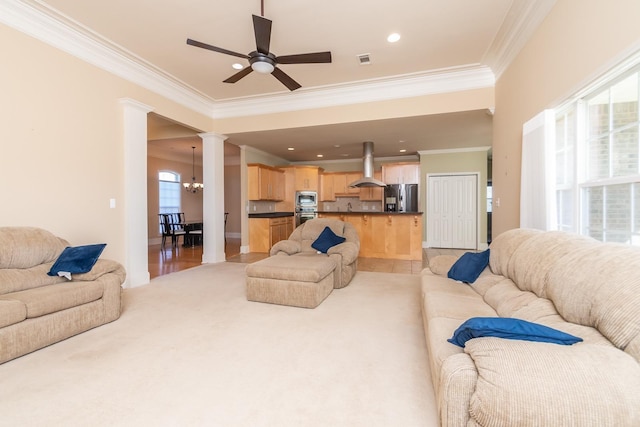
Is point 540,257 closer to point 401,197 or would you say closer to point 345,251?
point 345,251

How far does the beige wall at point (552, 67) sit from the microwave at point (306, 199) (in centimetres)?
530

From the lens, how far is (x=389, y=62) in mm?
4055

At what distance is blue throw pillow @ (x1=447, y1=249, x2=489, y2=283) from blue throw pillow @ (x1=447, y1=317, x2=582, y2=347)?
4.85ft

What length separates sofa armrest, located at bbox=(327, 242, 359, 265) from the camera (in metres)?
3.93

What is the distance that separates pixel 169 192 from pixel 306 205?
15.6 ft

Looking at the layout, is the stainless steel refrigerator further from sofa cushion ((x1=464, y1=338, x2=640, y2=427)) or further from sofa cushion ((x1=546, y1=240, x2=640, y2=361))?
sofa cushion ((x1=464, y1=338, x2=640, y2=427))

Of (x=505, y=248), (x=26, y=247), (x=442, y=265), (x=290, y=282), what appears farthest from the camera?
(x=290, y=282)

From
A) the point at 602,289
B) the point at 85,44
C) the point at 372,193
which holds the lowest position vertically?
the point at 602,289

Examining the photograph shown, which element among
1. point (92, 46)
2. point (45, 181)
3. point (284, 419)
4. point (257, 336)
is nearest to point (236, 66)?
point (92, 46)

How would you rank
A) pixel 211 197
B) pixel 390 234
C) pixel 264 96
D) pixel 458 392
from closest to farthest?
pixel 458 392, pixel 264 96, pixel 211 197, pixel 390 234

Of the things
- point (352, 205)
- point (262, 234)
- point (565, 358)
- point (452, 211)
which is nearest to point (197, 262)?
point (262, 234)

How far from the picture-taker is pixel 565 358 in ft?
3.44

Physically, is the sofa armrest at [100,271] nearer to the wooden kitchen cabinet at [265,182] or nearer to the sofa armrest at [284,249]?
the sofa armrest at [284,249]

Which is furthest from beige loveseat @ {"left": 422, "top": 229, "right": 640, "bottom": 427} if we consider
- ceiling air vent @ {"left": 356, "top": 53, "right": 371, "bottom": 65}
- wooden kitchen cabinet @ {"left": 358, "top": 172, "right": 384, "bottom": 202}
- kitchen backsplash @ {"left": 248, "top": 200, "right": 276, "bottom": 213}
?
wooden kitchen cabinet @ {"left": 358, "top": 172, "right": 384, "bottom": 202}
